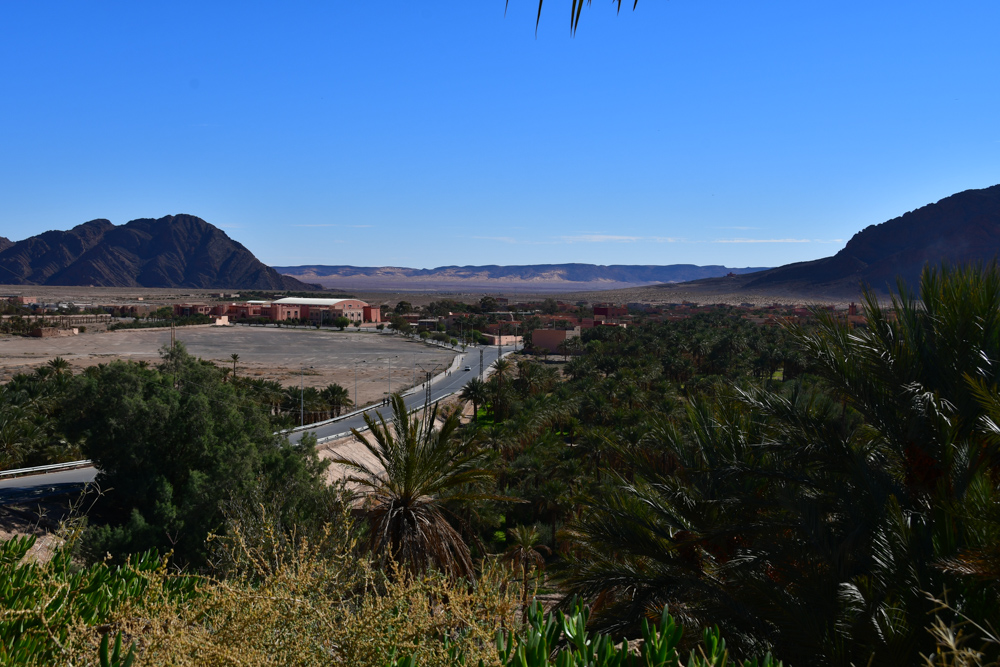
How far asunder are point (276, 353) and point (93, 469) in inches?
2129

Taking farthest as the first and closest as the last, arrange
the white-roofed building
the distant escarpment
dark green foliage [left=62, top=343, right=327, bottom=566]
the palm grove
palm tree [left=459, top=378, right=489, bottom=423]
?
the distant escarpment
the white-roofed building
palm tree [left=459, top=378, right=489, bottom=423]
dark green foliage [left=62, top=343, right=327, bottom=566]
the palm grove

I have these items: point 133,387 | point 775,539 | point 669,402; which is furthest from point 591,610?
point 669,402

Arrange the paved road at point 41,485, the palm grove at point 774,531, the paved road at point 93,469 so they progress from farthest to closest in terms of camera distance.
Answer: the paved road at point 93,469 < the paved road at point 41,485 < the palm grove at point 774,531

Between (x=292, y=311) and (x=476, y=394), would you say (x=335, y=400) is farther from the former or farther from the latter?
(x=292, y=311)

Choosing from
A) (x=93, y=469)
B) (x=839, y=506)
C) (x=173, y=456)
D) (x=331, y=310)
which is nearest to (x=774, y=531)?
(x=839, y=506)

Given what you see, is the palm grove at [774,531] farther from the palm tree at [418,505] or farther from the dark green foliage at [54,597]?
the dark green foliage at [54,597]

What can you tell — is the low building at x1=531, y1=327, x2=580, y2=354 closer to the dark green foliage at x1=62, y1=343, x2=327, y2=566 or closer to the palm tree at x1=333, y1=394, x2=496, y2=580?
the dark green foliage at x1=62, y1=343, x2=327, y2=566

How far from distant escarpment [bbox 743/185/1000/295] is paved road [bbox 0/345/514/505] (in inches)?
5392

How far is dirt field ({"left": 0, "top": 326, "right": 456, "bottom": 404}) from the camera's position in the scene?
57812mm

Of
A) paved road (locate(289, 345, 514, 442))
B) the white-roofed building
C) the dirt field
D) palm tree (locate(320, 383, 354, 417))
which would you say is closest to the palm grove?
paved road (locate(289, 345, 514, 442))

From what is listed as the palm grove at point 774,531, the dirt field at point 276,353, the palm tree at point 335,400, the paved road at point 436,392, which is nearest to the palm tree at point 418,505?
the palm grove at point 774,531

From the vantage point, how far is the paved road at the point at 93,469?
1941 cm

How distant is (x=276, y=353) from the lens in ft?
251

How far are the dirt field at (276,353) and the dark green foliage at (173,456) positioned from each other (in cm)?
2695
